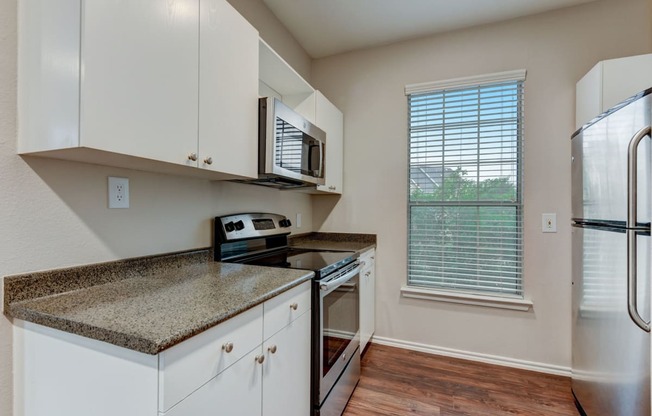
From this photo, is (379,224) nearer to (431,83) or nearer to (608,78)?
(431,83)

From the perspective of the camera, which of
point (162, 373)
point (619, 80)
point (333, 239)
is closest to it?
point (162, 373)

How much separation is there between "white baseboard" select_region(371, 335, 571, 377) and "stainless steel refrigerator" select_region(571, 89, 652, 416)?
1.12 feet

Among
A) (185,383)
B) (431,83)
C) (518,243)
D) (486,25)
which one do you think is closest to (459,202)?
(518,243)

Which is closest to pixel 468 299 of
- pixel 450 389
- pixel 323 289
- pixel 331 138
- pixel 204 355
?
pixel 450 389

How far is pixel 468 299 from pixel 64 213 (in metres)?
2.51

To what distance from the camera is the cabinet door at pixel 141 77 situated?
85cm

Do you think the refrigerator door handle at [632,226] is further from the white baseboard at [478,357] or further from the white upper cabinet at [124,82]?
the white upper cabinet at [124,82]

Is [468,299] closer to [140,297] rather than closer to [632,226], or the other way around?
[632,226]

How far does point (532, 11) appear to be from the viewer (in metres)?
2.20

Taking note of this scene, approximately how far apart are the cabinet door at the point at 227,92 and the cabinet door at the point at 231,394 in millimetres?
765

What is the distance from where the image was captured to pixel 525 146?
7.39 feet

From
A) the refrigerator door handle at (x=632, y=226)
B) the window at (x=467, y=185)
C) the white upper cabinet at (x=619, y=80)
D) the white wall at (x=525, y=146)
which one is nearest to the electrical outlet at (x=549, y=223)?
the white wall at (x=525, y=146)

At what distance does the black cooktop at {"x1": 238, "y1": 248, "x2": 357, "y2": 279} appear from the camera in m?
1.55

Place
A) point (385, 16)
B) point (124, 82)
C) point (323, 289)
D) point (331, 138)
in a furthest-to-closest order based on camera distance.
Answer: point (331, 138), point (385, 16), point (323, 289), point (124, 82)
